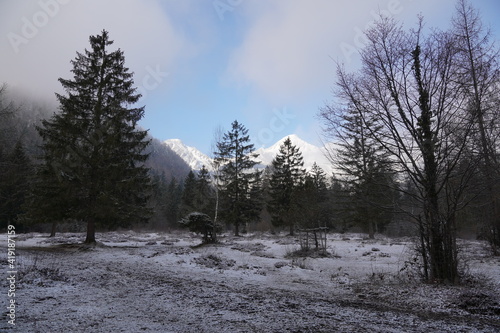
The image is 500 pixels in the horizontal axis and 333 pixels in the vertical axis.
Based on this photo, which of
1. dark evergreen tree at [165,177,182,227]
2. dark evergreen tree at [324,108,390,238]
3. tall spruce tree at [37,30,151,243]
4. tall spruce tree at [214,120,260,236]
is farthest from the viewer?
dark evergreen tree at [165,177,182,227]

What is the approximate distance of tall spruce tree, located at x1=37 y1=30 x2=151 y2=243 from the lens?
48.4 ft

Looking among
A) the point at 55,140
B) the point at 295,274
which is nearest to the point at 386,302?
the point at 295,274

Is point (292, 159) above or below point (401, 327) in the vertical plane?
above

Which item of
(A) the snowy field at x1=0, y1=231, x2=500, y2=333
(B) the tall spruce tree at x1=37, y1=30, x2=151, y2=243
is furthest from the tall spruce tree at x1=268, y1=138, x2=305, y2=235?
(A) the snowy field at x1=0, y1=231, x2=500, y2=333

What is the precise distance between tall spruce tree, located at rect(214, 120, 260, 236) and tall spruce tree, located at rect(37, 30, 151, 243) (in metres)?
14.7

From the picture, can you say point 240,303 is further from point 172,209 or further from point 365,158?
point 172,209

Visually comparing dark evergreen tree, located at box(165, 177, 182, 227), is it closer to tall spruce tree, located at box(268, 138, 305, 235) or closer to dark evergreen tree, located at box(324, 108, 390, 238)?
tall spruce tree, located at box(268, 138, 305, 235)

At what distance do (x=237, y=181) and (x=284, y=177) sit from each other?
22.8 ft

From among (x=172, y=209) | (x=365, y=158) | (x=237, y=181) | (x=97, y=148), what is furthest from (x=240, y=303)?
(x=172, y=209)

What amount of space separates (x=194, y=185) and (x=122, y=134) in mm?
37249

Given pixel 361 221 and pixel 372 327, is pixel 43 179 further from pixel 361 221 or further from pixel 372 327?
pixel 361 221

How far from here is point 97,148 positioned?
15406mm

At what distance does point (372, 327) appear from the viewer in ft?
12.6

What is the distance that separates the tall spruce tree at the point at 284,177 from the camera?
34.8 m
